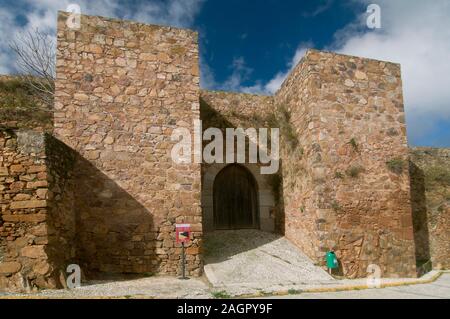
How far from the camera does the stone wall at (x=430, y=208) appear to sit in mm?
9492

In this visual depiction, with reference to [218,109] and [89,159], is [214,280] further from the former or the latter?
[218,109]

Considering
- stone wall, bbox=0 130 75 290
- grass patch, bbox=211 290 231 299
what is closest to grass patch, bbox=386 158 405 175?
grass patch, bbox=211 290 231 299

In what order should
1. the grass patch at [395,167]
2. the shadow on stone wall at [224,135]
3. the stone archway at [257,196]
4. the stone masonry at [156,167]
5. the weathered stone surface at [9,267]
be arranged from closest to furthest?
1. the weathered stone surface at [9,267]
2. the stone masonry at [156,167]
3. the grass patch at [395,167]
4. the stone archway at [257,196]
5. the shadow on stone wall at [224,135]

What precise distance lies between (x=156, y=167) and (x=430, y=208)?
7.57 metres

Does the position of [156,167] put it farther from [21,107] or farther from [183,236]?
→ [21,107]

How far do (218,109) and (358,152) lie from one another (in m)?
3.71

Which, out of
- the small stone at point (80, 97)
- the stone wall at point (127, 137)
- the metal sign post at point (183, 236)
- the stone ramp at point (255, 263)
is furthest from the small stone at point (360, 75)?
the small stone at point (80, 97)

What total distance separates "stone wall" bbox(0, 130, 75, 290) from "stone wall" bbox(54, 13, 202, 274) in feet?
3.09

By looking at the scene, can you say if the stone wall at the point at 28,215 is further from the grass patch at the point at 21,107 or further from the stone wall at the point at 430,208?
the stone wall at the point at 430,208

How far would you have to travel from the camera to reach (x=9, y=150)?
5.53 meters

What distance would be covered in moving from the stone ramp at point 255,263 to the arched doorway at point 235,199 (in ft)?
1.40

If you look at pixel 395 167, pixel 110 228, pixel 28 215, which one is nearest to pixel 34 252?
pixel 28 215

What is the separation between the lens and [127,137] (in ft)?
23.0

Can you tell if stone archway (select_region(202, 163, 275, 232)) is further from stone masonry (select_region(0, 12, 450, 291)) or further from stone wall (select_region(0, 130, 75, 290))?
stone wall (select_region(0, 130, 75, 290))
